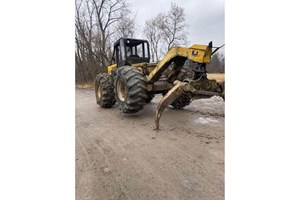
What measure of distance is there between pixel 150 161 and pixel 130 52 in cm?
272

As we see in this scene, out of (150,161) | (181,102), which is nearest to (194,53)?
(150,161)

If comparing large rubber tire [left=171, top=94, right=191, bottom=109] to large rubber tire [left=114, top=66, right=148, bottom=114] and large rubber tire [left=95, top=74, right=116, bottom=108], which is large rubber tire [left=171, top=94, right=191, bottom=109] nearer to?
large rubber tire [left=114, top=66, right=148, bottom=114]

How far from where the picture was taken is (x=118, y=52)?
4.04m

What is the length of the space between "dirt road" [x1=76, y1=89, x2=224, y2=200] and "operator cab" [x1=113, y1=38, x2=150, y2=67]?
1518 millimetres

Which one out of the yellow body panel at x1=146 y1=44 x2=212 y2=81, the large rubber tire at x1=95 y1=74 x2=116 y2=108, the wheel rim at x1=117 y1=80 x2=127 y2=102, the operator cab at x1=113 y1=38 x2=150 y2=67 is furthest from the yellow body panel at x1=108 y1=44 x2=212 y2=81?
the large rubber tire at x1=95 y1=74 x2=116 y2=108

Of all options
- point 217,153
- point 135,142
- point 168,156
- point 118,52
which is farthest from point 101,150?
point 118,52

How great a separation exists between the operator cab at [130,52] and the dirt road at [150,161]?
152 centimetres

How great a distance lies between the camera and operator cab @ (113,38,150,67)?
3836 millimetres

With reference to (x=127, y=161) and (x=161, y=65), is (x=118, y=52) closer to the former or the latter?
(x=161, y=65)

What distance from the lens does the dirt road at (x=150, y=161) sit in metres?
1.26

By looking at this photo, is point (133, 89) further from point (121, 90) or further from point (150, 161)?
point (150, 161)

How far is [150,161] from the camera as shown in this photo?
5.48 feet

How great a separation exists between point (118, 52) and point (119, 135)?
6.93ft

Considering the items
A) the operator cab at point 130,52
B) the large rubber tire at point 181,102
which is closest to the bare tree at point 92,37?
the operator cab at point 130,52
